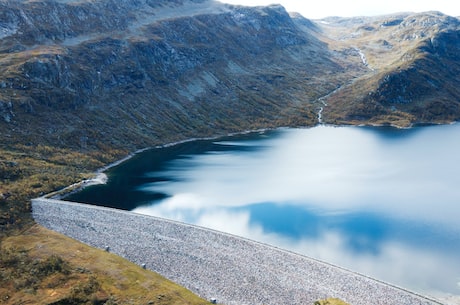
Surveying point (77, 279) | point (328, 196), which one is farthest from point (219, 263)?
point (328, 196)

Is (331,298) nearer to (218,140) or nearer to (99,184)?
(99,184)

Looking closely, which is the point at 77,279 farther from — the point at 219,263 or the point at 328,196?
the point at 328,196

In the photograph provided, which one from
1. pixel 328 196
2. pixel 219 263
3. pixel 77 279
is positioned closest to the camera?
pixel 77 279

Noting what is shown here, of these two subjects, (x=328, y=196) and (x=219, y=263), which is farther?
(x=328, y=196)

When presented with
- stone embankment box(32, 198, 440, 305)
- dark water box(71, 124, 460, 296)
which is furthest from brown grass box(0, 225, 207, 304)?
dark water box(71, 124, 460, 296)

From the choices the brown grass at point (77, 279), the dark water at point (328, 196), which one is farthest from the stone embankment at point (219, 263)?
the dark water at point (328, 196)

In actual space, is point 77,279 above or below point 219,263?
above

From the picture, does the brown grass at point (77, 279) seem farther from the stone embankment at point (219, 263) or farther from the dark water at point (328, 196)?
the dark water at point (328, 196)
